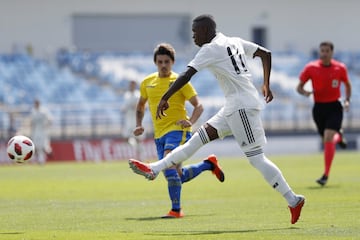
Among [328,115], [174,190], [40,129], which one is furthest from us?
[40,129]

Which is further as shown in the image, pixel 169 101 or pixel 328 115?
pixel 328 115

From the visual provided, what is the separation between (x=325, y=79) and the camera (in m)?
19.0

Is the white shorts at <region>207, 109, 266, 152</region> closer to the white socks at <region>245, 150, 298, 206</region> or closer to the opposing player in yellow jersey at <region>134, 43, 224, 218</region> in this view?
the white socks at <region>245, 150, 298, 206</region>

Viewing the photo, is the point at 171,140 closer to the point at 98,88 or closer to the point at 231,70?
the point at 231,70

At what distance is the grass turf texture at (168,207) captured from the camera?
11094 millimetres

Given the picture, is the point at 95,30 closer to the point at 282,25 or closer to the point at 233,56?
the point at 282,25

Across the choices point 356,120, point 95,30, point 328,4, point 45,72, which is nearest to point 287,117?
point 356,120

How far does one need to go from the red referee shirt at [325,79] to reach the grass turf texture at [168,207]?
5.72ft

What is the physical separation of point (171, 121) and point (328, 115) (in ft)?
20.2

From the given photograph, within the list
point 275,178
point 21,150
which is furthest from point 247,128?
point 21,150

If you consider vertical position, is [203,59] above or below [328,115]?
above

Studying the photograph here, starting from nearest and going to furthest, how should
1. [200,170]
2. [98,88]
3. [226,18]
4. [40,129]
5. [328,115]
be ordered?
[200,170]
[328,115]
[40,129]
[98,88]
[226,18]

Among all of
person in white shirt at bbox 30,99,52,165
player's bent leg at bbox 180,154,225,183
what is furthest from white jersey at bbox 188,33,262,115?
person in white shirt at bbox 30,99,52,165

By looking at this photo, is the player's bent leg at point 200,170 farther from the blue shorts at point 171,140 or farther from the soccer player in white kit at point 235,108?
the soccer player in white kit at point 235,108
